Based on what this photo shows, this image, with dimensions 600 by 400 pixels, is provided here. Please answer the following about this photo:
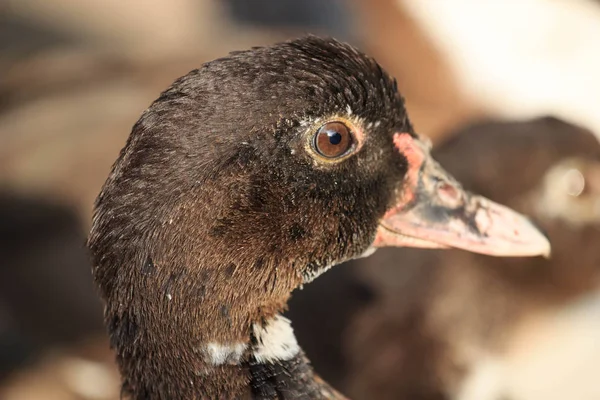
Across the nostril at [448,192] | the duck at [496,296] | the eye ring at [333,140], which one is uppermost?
the eye ring at [333,140]

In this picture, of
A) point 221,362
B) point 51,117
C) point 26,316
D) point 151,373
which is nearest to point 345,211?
point 221,362

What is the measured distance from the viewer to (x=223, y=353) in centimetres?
146

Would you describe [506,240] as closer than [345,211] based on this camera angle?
No

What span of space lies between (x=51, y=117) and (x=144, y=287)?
260 centimetres

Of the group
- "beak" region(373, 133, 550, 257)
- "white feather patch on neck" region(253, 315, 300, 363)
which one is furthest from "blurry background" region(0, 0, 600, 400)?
"white feather patch on neck" region(253, 315, 300, 363)

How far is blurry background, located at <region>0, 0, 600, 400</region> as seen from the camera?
8.75 feet

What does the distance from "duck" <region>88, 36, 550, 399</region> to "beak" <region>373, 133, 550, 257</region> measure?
5 centimetres

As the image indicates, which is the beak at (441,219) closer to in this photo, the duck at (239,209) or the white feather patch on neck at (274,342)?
the duck at (239,209)

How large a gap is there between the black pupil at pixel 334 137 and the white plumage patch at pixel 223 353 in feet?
1.37

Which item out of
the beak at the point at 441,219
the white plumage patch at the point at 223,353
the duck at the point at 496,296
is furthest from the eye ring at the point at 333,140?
the duck at the point at 496,296

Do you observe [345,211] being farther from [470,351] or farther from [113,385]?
[113,385]

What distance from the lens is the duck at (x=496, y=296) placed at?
2602 mm

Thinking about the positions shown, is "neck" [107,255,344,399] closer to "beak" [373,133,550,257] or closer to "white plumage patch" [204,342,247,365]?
"white plumage patch" [204,342,247,365]

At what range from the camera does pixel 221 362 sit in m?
1.47
